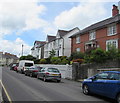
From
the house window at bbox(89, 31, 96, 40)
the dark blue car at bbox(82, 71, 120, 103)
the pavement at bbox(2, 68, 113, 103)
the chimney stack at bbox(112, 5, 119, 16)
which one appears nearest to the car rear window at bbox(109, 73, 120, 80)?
the dark blue car at bbox(82, 71, 120, 103)

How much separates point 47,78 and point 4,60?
401 feet

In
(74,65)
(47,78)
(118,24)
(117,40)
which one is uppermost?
(118,24)

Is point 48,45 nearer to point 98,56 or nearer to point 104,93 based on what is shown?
point 98,56

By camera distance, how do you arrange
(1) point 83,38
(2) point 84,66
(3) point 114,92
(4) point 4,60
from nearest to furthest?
(3) point 114,92
(2) point 84,66
(1) point 83,38
(4) point 4,60

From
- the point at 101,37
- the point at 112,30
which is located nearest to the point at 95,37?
the point at 101,37

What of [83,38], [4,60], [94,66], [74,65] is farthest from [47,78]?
[4,60]

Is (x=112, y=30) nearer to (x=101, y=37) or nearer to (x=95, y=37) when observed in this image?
(x=101, y=37)

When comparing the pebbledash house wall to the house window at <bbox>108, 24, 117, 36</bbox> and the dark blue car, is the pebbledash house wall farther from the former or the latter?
the dark blue car

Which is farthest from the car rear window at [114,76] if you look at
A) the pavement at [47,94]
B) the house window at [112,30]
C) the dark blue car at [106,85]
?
the house window at [112,30]

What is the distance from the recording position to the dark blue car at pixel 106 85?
7843 millimetres

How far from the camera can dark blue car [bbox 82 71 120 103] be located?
25.7ft

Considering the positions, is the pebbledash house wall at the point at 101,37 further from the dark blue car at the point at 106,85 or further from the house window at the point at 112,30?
the dark blue car at the point at 106,85

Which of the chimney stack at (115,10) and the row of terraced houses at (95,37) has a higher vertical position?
the chimney stack at (115,10)

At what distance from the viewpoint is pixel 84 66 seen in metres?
20.2
